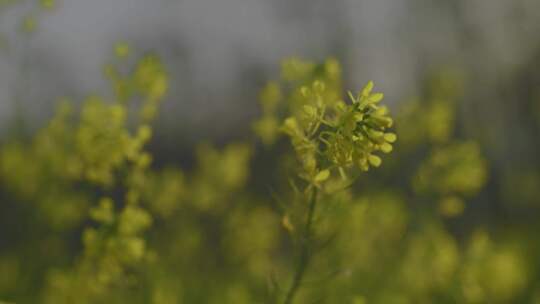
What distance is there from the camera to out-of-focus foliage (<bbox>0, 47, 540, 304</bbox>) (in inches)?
76.8

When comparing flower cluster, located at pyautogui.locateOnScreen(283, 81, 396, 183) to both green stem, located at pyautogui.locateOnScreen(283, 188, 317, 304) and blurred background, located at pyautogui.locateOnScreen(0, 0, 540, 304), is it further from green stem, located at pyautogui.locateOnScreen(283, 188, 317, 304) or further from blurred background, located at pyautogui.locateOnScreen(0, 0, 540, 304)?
blurred background, located at pyautogui.locateOnScreen(0, 0, 540, 304)

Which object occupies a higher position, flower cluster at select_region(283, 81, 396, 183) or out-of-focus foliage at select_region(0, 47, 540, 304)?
out-of-focus foliage at select_region(0, 47, 540, 304)

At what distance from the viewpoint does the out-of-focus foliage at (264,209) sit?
1951 millimetres

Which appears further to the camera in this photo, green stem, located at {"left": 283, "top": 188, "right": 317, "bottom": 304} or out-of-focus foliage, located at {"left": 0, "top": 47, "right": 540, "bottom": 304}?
out-of-focus foliage, located at {"left": 0, "top": 47, "right": 540, "bottom": 304}

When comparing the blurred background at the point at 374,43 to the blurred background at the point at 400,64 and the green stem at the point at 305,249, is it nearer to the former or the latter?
the blurred background at the point at 400,64

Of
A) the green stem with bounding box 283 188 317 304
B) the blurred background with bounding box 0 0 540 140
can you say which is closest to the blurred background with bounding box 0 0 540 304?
the blurred background with bounding box 0 0 540 140

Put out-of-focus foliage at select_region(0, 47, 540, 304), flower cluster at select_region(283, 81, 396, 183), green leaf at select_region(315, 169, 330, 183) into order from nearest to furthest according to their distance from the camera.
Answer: flower cluster at select_region(283, 81, 396, 183), green leaf at select_region(315, 169, 330, 183), out-of-focus foliage at select_region(0, 47, 540, 304)

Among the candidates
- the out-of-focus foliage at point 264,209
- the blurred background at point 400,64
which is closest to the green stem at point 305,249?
the out-of-focus foliage at point 264,209

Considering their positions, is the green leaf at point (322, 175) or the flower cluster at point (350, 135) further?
the green leaf at point (322, 175)

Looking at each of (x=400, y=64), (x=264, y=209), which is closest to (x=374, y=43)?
(x=400, y=64)

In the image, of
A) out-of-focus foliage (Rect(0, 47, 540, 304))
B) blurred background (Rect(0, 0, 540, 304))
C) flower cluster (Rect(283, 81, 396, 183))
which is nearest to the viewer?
flower cluster (Rect(283, 81, 396, 183))

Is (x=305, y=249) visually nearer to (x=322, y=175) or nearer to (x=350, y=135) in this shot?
(x=322, y=175)

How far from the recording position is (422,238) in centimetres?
401

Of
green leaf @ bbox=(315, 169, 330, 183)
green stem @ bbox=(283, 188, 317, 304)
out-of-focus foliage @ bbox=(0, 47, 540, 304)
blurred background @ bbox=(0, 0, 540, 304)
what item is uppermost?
blurred background @ bbox=(0, 0, 540, 304)
